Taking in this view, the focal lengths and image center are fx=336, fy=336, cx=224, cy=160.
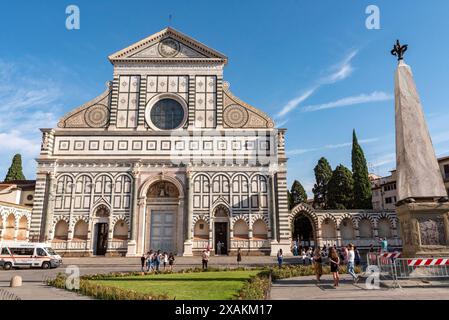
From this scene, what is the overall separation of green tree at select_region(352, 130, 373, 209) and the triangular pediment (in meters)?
23.9

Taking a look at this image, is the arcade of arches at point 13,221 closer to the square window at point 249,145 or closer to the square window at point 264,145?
the square window at point 249,145

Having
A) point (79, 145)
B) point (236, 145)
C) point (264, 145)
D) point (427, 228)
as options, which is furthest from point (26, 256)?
point (427, 228)

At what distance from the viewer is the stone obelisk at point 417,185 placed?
11.6 meters

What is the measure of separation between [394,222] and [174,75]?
26.4 m

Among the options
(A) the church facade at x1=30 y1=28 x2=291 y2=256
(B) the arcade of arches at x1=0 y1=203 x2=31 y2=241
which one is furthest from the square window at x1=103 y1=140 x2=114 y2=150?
(B) the arcade of arches at x1=0 y1=203 x2=31 y2=241

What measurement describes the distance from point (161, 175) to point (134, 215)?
13.7ft

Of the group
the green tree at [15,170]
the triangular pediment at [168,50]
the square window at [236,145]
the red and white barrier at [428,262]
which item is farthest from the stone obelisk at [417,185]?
the green tree at [15,170]

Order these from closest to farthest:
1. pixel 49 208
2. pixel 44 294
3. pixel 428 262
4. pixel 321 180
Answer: pixel 428 262
pixel 44 294
pixel 49 208
pixel 321 180

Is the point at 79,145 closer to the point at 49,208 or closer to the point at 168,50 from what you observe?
the point at 49,208

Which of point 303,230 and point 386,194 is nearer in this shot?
point 303,230

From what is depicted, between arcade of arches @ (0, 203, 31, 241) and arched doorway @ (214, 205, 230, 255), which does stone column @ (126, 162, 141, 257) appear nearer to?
arched doorway @ (214, 205, 230, 255)

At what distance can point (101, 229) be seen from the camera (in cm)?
3003

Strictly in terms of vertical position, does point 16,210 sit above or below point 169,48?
below

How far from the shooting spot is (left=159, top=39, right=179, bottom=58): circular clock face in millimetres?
33531
